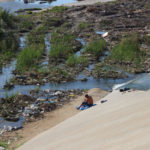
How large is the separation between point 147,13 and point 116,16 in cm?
312

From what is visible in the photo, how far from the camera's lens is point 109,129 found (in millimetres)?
7160

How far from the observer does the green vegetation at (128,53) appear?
1822cm

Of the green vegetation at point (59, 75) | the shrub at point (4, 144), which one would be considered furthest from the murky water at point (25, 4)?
the shrub at point (4, 144)

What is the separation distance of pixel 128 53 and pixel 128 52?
0.31 feet

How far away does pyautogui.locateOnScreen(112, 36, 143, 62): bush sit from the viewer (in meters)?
18.2

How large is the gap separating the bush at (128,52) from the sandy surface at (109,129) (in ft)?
28.9

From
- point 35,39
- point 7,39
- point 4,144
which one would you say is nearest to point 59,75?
point 4,144

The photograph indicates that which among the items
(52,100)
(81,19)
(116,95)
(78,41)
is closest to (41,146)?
(116,95)

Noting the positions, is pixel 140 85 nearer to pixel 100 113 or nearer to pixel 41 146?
pixel 100 113

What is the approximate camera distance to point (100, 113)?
8.66 m

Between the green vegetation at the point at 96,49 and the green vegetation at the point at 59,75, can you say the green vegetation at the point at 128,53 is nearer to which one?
the green vegetation at the point at 96,49

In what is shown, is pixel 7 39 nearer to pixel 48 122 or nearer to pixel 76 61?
pixel 76 61

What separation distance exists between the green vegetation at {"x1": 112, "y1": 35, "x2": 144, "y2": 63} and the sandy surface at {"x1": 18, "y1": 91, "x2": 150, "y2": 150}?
8.79 meters

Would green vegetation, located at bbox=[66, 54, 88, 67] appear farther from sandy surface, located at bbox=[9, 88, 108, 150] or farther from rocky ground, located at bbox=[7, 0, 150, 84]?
sandy surface, located at bbox=[9, 88, 108, 150]
